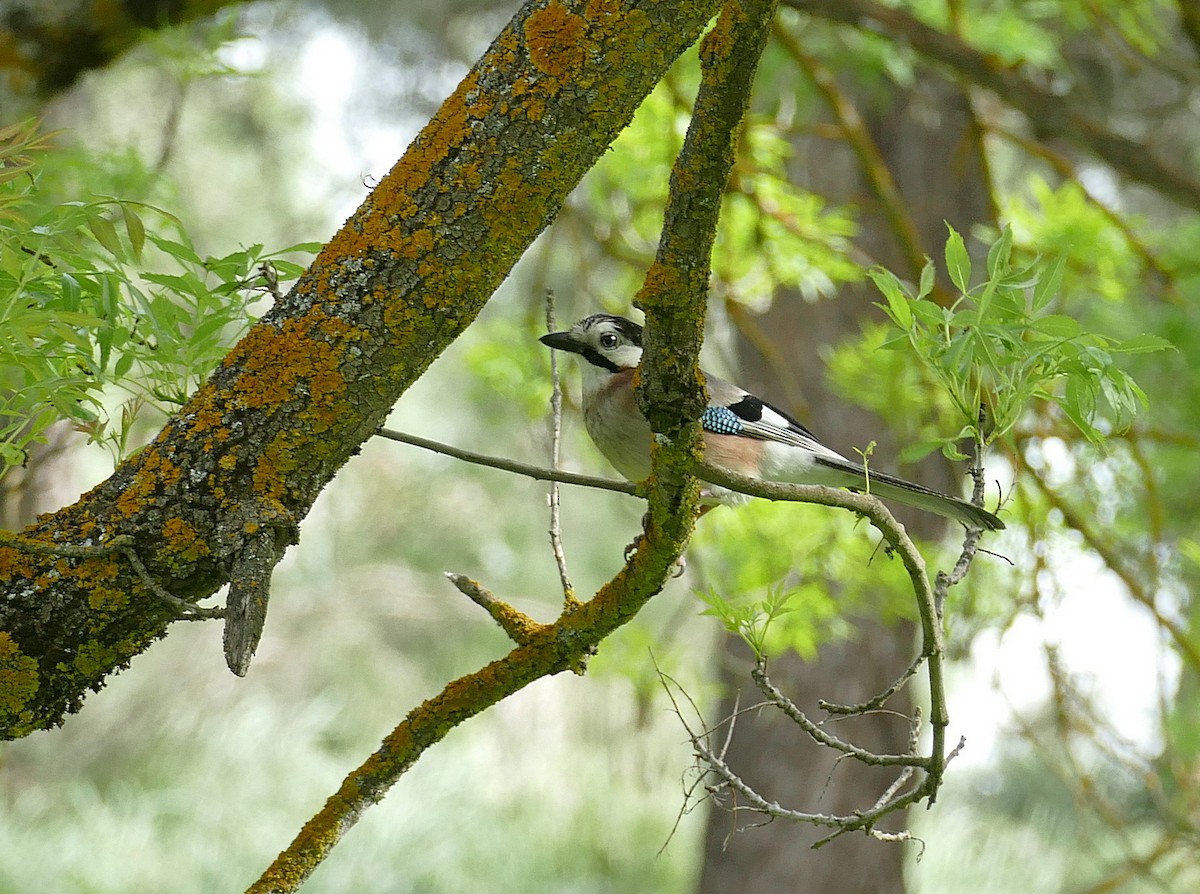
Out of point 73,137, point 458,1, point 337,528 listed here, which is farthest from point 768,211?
point 337,528

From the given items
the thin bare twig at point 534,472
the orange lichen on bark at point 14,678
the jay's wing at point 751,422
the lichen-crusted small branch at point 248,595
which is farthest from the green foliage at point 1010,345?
the jay's wing at point 751,422

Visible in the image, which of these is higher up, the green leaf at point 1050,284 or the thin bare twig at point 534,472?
the green leaf at point 1050,284

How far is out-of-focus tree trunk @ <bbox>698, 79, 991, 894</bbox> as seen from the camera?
5184mm

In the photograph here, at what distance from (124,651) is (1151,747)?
664 cm

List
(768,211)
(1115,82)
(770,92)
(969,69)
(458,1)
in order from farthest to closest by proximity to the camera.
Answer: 1. (1115,82)
2. (458,1)
3. (770,92)
4. (768,211)
5. (969,69)

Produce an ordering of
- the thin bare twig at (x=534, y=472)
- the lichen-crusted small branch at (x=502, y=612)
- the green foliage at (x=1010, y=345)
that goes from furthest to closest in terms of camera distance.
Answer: the lichen-crusted small branch at (x=502, y=612)
the thin bare twig at (x=534, y=472)
the green foliage at (x=1010, y=345)

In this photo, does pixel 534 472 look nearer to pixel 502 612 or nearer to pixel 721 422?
pixel 502 612

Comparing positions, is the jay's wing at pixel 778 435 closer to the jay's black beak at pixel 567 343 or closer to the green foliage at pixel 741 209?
the jay's black beak at pixel 567 343

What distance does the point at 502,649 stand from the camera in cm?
821

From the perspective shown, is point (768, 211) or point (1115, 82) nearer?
point (768, 211)

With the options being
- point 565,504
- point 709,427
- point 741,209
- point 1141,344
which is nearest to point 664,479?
point 1141,344

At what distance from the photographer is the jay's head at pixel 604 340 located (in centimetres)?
311

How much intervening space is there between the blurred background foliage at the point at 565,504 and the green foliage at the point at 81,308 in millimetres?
12

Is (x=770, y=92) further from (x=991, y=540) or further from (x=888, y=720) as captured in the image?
(x=888, y=720)
